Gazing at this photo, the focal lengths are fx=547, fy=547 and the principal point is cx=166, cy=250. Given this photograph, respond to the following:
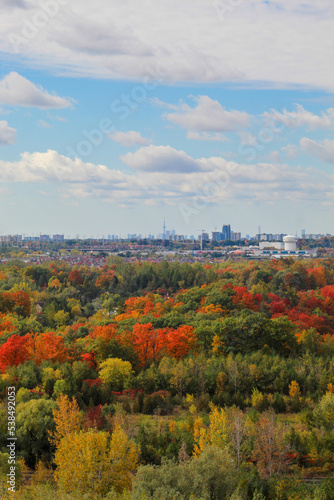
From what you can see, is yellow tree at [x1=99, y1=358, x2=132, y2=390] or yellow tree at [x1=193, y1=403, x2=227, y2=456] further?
yellow tree at [x1=99, y1=358, x2=132, y2=390]

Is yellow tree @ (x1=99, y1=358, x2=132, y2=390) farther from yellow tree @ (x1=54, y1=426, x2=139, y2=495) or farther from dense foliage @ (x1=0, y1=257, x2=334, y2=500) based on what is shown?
yellow tree @ (x1=54, y1=426, x2=139, y2=495)

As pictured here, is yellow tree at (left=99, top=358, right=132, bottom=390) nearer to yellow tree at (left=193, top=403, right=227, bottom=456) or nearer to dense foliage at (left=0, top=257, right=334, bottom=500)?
dense foliage at (left=0, top=257, right=334, bottom=500)

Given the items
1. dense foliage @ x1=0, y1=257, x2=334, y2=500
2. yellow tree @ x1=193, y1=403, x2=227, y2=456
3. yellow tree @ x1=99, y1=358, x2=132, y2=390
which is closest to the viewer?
dense foliage @ x1=0, y1=257, x2=334, y2=500

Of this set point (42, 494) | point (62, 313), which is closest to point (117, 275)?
point (62, 313)

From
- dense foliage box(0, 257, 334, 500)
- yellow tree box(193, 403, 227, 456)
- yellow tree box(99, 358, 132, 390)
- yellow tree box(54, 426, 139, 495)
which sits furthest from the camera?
yellow tree box(99, 358, 132, 390)

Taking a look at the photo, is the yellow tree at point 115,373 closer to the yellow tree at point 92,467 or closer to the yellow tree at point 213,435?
the yellow tree at point 213,435

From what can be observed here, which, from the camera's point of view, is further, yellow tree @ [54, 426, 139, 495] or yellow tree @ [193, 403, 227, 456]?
yellow tree @ [193, 403, 227, 456]

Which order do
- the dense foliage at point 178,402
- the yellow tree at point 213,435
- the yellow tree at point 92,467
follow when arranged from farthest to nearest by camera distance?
the yellow tree at point 213,435 < the dense foliage at point 178,402 < the yellow tree at point 92,467

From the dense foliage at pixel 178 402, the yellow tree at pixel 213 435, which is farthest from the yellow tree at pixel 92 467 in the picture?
the yellow tree at pixel 213 435

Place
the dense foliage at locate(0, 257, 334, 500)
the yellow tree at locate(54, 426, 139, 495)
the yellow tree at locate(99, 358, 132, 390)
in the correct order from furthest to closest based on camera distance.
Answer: the yellow tree at locate(99, 358, 132, 390) → the dense foliage at locate(0, 257, 334, 500) → the yellow tree at locate(54, 426, 139, 495)

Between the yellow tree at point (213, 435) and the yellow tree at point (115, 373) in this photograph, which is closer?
the yellow tree at point (213, 435)

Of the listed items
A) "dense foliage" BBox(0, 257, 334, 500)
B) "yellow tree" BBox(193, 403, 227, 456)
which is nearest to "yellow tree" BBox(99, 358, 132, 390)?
"dense foliage" BBox(0, 257, 334, 500)

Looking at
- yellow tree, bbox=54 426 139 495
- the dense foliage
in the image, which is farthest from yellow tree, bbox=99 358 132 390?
yellow tree, bbox=54 426 139 495

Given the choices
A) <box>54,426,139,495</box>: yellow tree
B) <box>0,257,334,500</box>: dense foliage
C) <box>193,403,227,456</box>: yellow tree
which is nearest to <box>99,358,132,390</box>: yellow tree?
<box>0,257,334,500</box>: dense foliage
